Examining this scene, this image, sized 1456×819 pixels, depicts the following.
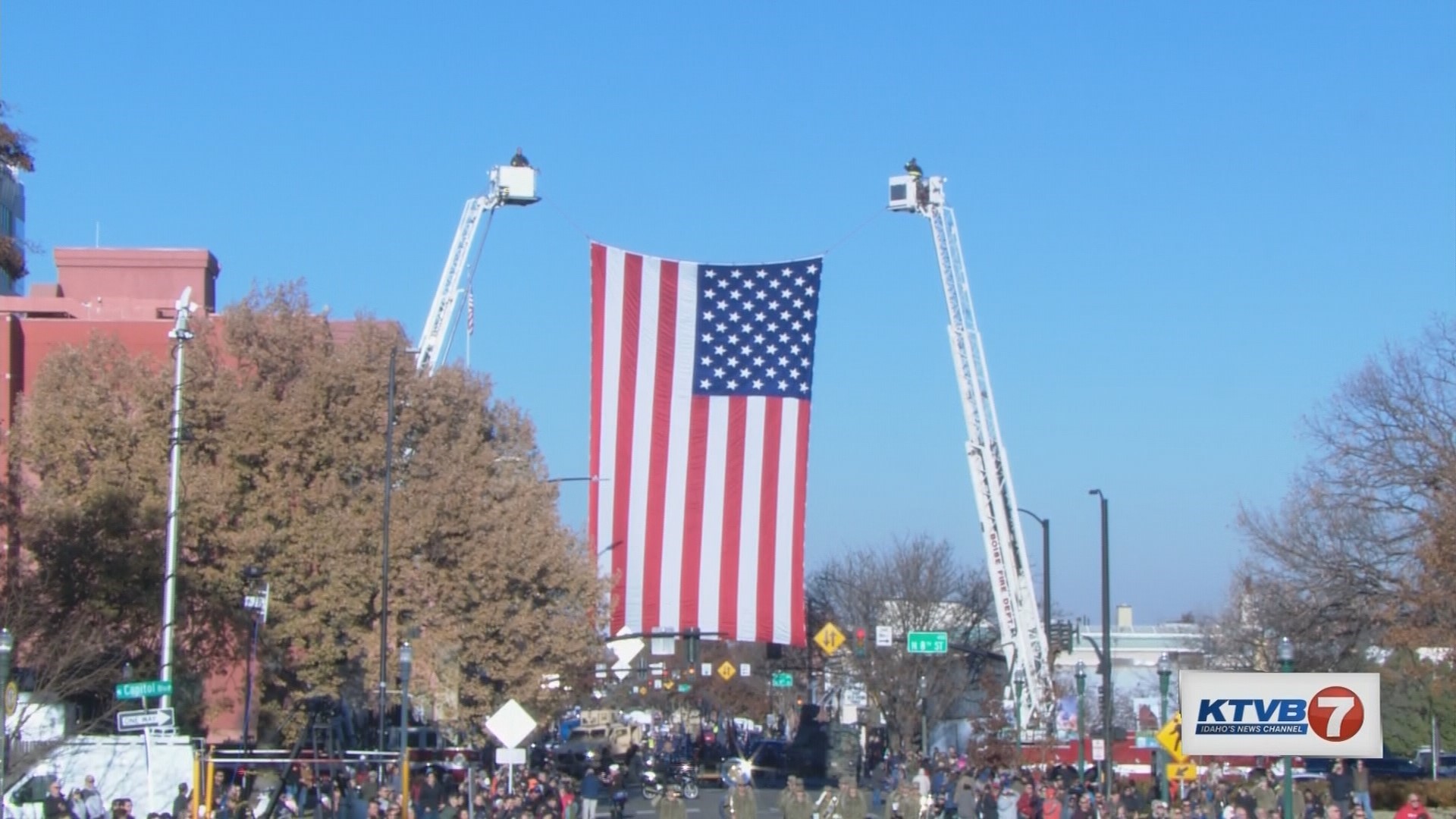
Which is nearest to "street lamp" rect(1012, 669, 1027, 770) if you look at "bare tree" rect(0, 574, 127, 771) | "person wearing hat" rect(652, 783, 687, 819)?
"person wearing hat" rect(652, 783, 687, 819)

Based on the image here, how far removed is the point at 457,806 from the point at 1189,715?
11.8m

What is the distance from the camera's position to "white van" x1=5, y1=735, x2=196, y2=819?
28047 mm

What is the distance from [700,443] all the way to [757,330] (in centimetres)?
397

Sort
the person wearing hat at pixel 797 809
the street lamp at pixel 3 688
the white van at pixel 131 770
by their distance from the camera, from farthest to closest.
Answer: the person wearing hat at pixel 797 809, the white van at pixel 131 770, the street lamp at pixel 3 688

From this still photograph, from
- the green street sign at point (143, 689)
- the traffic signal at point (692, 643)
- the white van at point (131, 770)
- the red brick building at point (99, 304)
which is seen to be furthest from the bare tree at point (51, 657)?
the traffic signal at point (692, 643)

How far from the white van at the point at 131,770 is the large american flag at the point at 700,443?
19033 mm

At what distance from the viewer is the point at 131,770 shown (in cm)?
2833

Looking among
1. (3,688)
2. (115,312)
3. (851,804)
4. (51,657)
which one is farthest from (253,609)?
(115,312)

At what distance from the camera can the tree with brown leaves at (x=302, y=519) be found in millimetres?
39469

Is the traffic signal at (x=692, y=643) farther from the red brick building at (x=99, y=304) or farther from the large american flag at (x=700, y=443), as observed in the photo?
the red brick building at (x=99, y=304)

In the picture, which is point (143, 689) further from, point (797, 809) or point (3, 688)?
point (797, 809)

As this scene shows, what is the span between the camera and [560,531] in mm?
45125

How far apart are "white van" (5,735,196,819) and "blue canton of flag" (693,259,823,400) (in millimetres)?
23345

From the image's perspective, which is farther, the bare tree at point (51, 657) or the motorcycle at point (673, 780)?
the motorcycle at point (673, 780)
